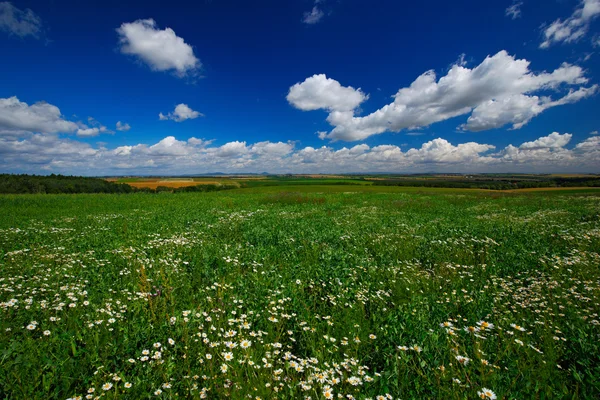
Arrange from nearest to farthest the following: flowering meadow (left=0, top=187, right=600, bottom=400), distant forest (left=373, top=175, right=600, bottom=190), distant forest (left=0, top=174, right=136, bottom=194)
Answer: flowering meadow (left=0, top=187, right=600, bottom=400), distant forest (left=0, top=174, right=136, bottom=194), distant forest (left=373, top=175, right=600, bottom=190)

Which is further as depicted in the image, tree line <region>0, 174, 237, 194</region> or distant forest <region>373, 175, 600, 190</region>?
distant forest <region>373, 175, 600, 190</region>

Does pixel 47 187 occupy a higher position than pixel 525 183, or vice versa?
pixel 47 187

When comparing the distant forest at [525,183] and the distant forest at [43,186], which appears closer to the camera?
the distant forest at [43,186]

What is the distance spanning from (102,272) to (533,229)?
53.6ft

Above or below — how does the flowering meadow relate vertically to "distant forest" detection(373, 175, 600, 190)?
above

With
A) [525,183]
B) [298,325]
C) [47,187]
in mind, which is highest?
[47,187]

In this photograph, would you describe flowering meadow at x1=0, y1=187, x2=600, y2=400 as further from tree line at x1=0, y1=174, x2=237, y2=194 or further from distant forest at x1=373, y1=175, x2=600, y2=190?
distant forest at x1=373, y1=175, x2=600, y2=190

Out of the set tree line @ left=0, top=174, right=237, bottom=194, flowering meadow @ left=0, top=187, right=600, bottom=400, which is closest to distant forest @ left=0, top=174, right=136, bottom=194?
tree line @ left=0, top=174, right=237, bottom=194

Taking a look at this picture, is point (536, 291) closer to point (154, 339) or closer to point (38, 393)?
point (154, 339)

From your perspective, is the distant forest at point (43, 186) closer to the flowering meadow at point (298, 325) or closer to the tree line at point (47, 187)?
the tree line at point (47, 187)

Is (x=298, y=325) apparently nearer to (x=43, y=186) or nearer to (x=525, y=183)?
(x=43, y=186)

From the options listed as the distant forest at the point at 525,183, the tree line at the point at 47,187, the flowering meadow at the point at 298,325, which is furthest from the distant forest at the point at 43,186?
the distant forest at the point at 525,183

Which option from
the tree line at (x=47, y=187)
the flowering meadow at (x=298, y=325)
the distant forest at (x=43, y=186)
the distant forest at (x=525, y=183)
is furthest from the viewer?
the distant forest at (x=525, y=183)

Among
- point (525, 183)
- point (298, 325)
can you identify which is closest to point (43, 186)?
point (298, 325)
